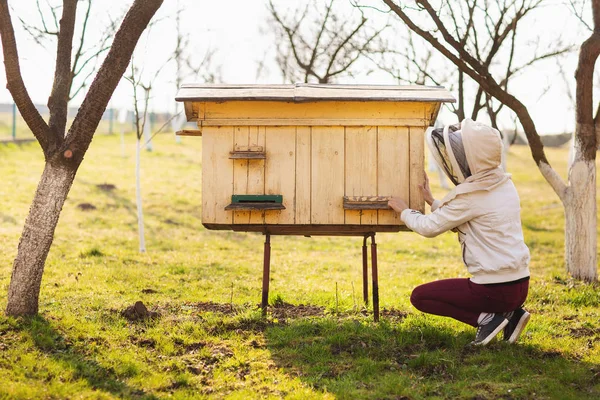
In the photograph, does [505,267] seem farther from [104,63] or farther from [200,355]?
[104,63]

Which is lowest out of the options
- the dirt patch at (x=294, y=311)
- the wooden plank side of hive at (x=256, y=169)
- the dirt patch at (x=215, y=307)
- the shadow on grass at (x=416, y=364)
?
the shadow on grass at (x=416, y=364)

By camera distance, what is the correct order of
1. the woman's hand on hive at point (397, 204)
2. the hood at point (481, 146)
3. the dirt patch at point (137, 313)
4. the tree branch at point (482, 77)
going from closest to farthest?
the hood at point (481, 146), the woman's hand on hive at point (397, 204), the dirt patch at point (137, 313), the tree branch at point (482, 77)

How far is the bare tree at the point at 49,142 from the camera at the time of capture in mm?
6277

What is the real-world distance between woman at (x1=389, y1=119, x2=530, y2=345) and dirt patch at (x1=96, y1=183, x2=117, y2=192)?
15.4m

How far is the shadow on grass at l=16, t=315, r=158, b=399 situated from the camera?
4938 mm

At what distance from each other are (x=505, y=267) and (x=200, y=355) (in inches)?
110

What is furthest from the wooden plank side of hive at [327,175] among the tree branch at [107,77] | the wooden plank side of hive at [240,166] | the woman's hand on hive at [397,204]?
the tree branch at [107,77]

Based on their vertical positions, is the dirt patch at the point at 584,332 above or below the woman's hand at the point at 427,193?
below

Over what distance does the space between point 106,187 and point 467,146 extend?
16.3m

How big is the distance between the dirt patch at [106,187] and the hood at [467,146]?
1553cm

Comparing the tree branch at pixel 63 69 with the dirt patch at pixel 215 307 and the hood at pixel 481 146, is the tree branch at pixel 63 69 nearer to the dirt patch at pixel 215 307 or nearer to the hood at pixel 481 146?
the dirt patch at pixel 215 307

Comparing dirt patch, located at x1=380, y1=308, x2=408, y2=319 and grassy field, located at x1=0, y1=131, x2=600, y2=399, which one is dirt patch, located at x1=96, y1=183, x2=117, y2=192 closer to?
grassy field, located at x1=0, y1=131, x2=600, y2=399

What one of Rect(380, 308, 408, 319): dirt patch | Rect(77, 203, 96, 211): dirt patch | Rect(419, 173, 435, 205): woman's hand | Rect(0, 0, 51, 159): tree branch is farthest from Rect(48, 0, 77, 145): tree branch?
Rect(77, 203, 96, 211): dirt patch

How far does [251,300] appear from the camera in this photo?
26.4ft
